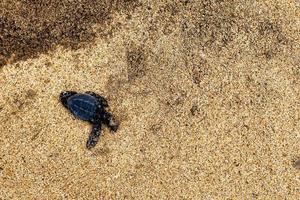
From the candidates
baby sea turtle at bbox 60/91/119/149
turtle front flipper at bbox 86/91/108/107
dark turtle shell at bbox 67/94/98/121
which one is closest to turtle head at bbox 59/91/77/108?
baby sea turtle at bbox 60/91/119/149

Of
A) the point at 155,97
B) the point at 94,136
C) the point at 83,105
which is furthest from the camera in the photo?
the point at 155,97

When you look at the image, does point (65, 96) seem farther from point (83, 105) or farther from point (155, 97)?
point (155, 97)

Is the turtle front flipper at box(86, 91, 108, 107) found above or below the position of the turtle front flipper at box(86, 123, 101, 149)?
above

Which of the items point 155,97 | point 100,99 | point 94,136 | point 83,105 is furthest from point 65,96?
point 155,97

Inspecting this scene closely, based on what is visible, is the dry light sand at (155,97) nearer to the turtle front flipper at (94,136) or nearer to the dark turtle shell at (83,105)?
the turtle front flipper at (94,136)

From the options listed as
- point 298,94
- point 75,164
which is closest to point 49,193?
point 75,164

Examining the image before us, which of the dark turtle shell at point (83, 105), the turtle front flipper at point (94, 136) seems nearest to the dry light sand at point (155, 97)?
the turtle front flipper at point (94, 136)

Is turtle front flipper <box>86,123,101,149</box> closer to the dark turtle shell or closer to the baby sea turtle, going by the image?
the baby sea turtle

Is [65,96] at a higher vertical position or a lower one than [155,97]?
lower
